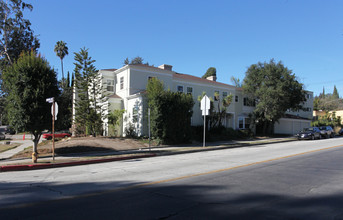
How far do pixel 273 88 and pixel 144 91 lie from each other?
15212 mm

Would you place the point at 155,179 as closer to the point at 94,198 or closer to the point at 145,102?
the point at 94,198

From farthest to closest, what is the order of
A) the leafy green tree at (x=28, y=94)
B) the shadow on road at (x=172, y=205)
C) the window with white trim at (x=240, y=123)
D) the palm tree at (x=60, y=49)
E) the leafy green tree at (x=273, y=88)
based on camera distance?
1. the palm tree at (x=60, y=49)
2. the window with white trim at (x=240, y=123)
3. the leafy green tree at (x=273, y=88)
4. the leafy green tree at (x=28, y=94)
5. the shadow on road at (x=172, y=205)

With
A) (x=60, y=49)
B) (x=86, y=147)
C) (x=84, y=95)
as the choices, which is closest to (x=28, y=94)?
(x=86, y=147)

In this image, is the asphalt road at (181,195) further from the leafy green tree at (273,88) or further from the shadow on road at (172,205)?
the leafy green tree at (273,88)

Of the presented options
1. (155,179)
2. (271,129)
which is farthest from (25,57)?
(271,129)

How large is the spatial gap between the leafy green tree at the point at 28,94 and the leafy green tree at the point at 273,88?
23809 millimetres

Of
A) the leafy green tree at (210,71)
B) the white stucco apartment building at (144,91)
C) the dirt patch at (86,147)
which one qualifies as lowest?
the dirt patch at (86,147)

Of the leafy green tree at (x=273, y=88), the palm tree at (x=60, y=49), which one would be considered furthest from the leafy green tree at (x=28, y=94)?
the palm tree at (x=60, y=49)

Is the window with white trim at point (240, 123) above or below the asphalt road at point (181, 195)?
above

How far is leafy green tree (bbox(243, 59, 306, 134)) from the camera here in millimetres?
28970

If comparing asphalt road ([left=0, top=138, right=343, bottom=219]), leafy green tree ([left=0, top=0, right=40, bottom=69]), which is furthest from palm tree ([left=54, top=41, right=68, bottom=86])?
asphalt road ([left=0, top=138, right=343, bottom=219])

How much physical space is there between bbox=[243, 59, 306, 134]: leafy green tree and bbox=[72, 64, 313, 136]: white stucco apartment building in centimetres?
282

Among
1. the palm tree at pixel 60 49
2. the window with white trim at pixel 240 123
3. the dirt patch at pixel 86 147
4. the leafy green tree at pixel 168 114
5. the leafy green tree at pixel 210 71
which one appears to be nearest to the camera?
the dirt patch at pixel 86 147

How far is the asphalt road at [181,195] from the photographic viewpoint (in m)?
4.61
